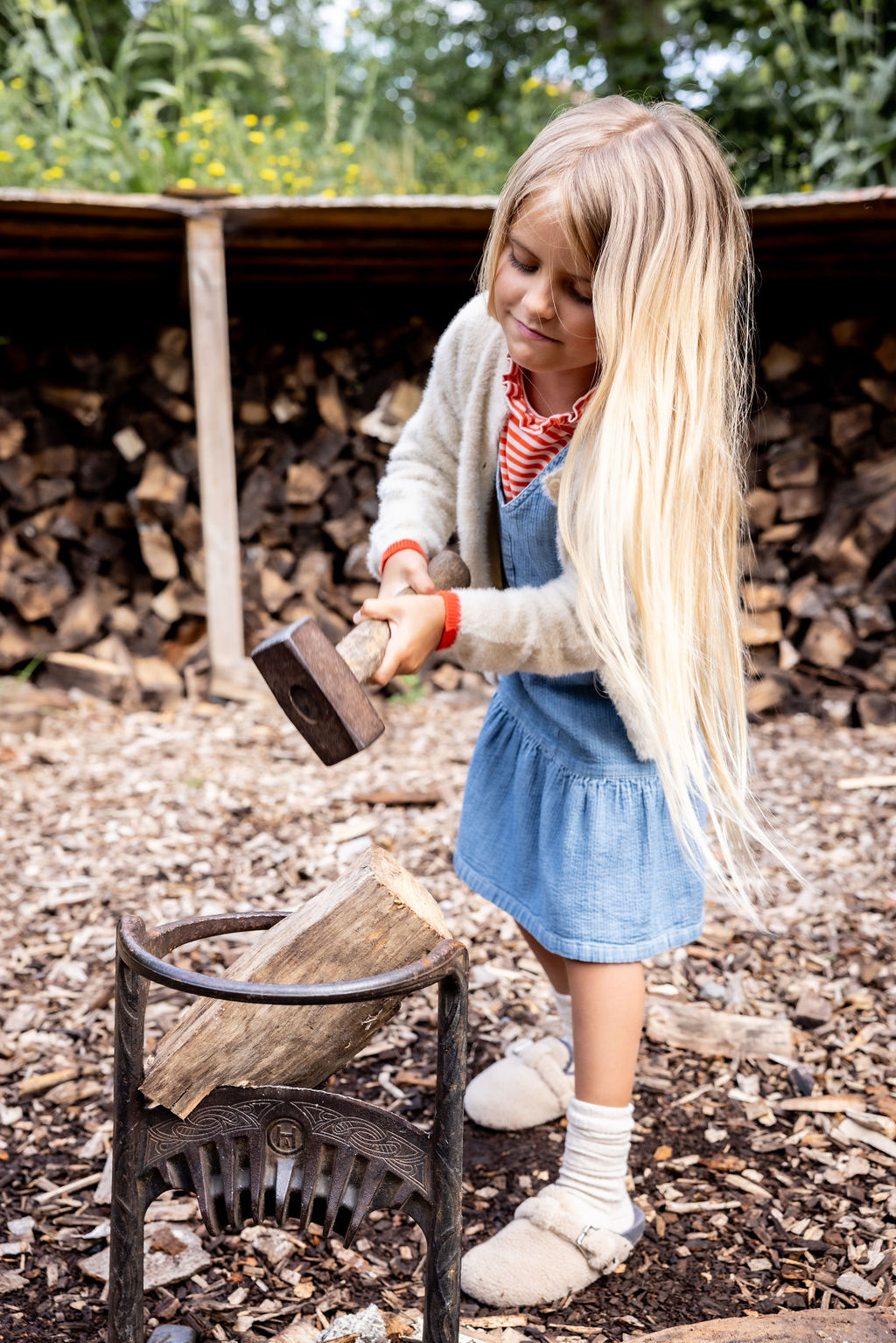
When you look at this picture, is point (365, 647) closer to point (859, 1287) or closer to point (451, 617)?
point (451, 617)

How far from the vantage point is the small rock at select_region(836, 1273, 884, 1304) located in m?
1.36

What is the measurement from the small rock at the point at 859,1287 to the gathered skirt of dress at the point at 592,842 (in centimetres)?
47

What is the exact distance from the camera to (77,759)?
3.35m

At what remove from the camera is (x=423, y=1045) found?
6.31 feet

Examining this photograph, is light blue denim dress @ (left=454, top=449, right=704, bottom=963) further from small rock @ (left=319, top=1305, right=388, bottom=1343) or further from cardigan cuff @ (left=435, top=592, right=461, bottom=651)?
small rock @ (left=319, top=1305, right=388, bottom=1343)

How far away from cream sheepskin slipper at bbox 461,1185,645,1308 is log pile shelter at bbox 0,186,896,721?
2783 millimetres

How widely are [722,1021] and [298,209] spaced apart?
264 cm

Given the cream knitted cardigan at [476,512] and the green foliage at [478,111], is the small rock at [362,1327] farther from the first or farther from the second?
the green foliage at [478,111]

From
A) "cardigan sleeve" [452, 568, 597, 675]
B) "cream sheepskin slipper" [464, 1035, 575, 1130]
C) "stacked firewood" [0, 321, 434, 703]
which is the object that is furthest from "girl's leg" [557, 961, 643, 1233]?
"stacked firewood" [0, 321, 434, 703]

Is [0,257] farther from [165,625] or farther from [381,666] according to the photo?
[381,666]

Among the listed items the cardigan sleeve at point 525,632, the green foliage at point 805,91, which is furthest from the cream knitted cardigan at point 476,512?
the green foliage at point 805,91

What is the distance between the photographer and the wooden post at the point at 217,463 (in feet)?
11.8

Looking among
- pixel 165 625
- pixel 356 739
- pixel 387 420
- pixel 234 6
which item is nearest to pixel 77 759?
pixel 165 625

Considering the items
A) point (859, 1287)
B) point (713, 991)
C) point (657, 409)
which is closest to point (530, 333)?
point (657, 409)
